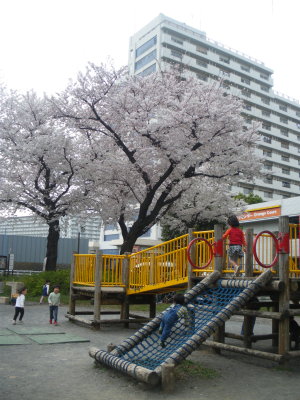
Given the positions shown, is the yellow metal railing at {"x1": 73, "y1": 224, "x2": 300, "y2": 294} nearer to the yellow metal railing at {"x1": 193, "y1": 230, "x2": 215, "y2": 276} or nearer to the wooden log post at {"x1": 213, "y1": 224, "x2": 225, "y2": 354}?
the yellow metal railing at {"x1": 193, "y1": 230, "x2": 215, "y2": 276}

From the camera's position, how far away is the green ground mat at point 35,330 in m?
12.5

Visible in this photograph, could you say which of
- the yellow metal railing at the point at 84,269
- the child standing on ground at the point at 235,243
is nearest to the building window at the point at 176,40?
the yellow metal railing at the point at 84,269

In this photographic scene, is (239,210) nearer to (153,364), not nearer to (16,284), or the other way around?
(16,284)

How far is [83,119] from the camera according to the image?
907 inches

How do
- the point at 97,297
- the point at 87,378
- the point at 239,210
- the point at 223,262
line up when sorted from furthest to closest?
1. the point at 239,210
2. the point at 97,297
3. the point at 223,262
4. the point at 87,378

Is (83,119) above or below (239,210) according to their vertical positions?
above

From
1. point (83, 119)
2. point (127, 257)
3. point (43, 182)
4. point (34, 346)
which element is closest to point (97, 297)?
point (127, 257)

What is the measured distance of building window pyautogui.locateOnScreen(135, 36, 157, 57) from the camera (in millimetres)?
72831

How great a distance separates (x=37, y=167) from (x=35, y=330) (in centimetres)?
1522

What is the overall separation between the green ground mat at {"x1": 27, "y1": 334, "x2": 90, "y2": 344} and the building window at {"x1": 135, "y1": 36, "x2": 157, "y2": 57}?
67795 mm

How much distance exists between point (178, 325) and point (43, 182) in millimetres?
20320

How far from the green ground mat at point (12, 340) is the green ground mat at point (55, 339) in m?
0.24

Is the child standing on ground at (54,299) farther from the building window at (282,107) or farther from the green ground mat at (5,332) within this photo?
the building window at (282,107)

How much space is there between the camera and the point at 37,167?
86.9 ft
